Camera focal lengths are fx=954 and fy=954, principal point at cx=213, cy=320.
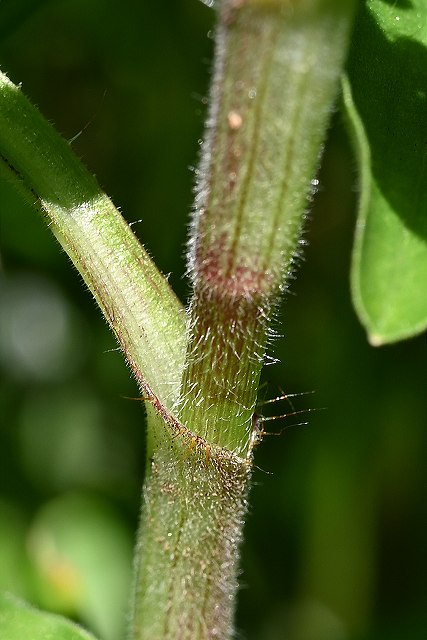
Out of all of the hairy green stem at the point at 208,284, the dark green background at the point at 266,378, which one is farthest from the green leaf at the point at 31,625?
the dark green background at the point at 266,378

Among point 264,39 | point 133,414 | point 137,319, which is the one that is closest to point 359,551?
point 133,414

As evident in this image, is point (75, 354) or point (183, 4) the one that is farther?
point (75, 354)

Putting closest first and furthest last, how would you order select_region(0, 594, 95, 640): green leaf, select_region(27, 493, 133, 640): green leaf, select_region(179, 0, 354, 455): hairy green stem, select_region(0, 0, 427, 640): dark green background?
select_region(179, 0, 354, 455): hairy green stem
select_region(0, 594, 95, 640): green leaf
select_region(27, 493, 133, 640): green leaf
select_region(0, 0, 427, 640): dark green background

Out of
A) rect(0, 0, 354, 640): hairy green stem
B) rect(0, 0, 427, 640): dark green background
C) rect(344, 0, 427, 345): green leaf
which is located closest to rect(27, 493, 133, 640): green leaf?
rect(0, 0, 427, 640): dark green background

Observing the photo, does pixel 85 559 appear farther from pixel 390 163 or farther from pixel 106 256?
pixel 390 163

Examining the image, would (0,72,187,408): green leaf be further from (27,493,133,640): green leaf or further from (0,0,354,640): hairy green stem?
(27,493,133,640): green leaf

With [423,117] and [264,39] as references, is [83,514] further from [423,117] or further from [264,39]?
[264,39]
